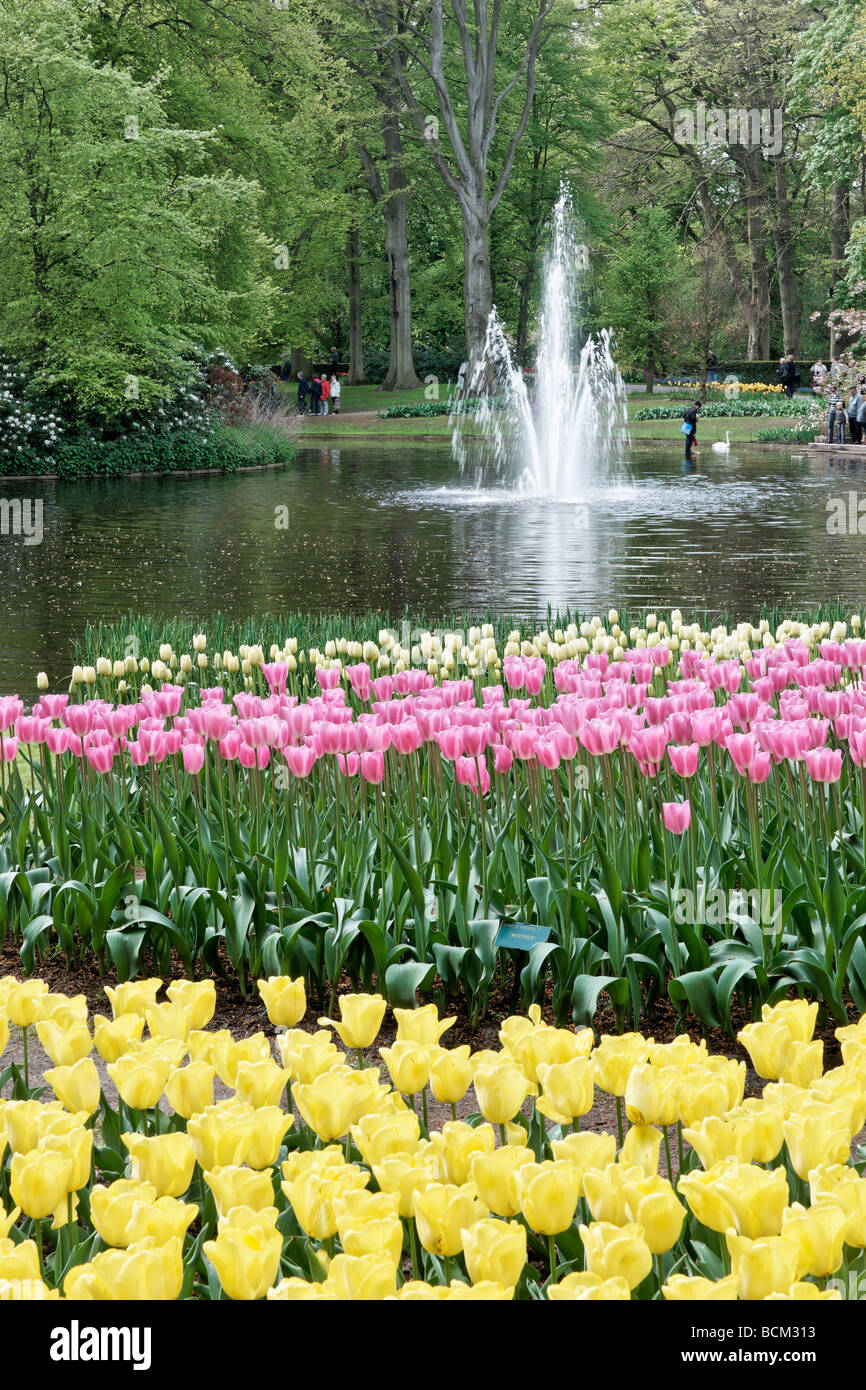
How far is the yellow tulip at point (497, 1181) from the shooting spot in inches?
67.2

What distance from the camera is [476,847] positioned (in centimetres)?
404

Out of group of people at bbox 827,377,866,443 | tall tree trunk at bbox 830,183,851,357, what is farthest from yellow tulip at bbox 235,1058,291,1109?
tall tree trunk at bbox 830,183,851,357

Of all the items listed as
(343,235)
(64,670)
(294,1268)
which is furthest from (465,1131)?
(343,235)

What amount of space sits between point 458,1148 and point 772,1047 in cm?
55

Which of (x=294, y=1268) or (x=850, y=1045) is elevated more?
(x=850, y=1045)

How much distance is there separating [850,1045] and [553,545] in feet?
47.9

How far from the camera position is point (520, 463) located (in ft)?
100

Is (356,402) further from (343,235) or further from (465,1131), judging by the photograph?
(465,1131)

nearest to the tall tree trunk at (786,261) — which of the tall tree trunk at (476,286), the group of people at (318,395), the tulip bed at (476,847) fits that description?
the tall tree trunk at (476,286)

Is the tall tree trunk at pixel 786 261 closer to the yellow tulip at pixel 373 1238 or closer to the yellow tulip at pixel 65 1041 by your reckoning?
the yellow tulip at pixel 65 1041

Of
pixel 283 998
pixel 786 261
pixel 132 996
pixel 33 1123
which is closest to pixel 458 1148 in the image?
pixel 33 1123

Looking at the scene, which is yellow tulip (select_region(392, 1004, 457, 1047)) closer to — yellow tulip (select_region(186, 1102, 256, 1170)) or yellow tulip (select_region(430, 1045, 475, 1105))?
yellow tulip (select_region(430, 1045, 475, 1105))

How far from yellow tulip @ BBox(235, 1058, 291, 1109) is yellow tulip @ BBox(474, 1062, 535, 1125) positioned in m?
0.27
